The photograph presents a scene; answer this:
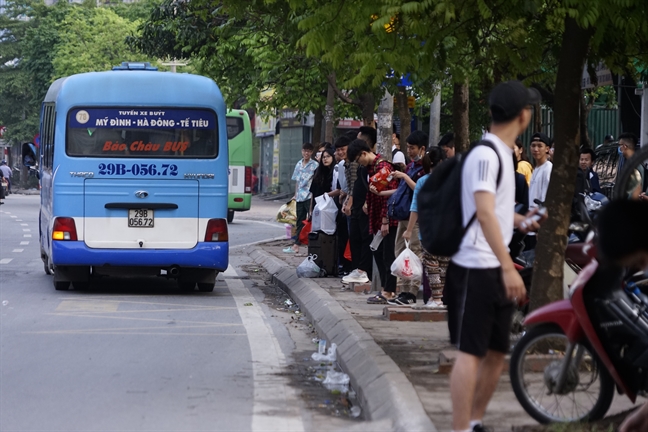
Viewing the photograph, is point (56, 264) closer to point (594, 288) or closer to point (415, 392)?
point (415, 392)

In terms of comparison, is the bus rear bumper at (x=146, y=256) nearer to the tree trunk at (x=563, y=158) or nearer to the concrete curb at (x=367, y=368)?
the concrete curb at (x=367, y=368)

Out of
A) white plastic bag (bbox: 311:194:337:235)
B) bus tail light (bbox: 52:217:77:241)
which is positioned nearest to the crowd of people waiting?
white plastic bag (bbox: 311:194:337:235)

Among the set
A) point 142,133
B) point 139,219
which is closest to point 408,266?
point 139,219

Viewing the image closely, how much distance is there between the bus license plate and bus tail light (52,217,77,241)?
692 millimetres

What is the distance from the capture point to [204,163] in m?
14.2

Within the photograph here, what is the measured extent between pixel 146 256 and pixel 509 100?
9009 mm

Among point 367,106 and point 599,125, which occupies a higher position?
point 367,106

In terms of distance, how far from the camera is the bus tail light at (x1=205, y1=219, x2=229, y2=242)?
14125mm

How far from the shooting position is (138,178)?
46.1ft

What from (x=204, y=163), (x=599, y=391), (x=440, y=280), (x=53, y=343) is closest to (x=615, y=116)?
(x=204, y=163)

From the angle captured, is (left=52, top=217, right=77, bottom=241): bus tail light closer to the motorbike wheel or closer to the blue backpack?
the blue backpack

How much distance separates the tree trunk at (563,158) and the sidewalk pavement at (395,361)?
88 cm

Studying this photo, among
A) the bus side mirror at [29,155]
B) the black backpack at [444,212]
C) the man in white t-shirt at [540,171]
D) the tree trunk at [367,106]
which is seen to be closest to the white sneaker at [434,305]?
the man in white t-shirt at [540,171]

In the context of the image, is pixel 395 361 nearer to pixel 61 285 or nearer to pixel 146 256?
pixel 146 256
